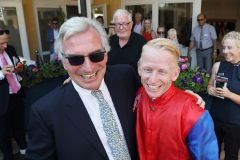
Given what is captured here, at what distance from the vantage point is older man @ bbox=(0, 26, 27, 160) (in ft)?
9.39

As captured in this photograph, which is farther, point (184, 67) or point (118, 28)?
point (184, 67)

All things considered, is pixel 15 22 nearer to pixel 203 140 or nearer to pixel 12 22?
pixel 12 22

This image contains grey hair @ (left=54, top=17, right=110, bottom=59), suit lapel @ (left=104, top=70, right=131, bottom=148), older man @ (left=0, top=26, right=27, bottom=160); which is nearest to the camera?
grey hair @ (left=54, top=17, right=110, bottom=59)

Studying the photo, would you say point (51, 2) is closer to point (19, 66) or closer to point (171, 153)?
point (19, 66)

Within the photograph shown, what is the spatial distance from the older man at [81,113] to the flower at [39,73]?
2.64m

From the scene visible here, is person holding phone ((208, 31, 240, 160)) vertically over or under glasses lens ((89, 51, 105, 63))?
under

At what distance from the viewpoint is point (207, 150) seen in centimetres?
125

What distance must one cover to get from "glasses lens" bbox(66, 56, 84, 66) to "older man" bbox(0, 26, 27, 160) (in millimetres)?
1922

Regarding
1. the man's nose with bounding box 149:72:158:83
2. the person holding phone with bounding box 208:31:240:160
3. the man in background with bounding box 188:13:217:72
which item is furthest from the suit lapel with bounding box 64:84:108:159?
the man in background with bounding box 188:13:217:72

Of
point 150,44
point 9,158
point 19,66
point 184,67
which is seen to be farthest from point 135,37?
point 9,158

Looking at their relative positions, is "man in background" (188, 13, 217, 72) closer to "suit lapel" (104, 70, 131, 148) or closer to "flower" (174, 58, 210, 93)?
"flower" (174, 58, 210, 93)

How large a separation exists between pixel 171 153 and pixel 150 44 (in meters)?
0.63

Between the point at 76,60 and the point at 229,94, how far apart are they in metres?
1.76

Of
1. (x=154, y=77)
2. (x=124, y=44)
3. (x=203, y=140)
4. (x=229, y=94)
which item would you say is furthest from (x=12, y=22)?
(x=203, y=140)
